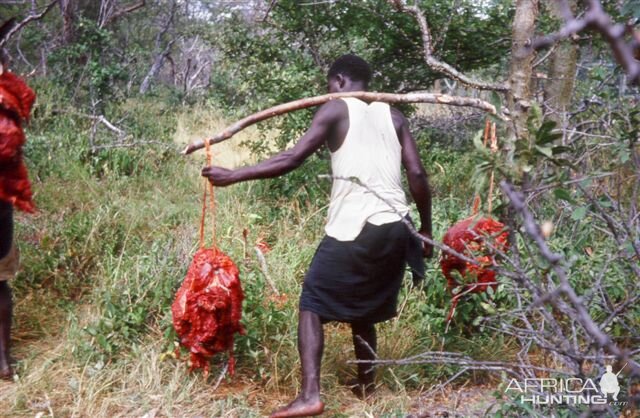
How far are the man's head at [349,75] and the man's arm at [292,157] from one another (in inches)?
9.1

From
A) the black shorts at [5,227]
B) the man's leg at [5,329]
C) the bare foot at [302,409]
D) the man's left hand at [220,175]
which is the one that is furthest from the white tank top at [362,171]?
the man's leg at [5,329]

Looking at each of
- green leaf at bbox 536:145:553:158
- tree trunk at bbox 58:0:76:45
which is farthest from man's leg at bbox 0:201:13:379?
tree trunk at bbox 58:0:76:45

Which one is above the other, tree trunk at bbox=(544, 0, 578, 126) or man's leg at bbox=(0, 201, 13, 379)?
tree trunk at bbox=(544, 0, 578, 126)

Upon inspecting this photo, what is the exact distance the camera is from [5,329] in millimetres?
3473

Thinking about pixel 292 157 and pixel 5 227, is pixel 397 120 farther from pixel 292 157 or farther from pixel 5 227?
pixel 5 227

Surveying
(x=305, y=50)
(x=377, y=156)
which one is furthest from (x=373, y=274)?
(x=305, y=50)

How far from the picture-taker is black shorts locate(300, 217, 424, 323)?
3.06 metres

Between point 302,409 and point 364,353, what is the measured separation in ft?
2.02

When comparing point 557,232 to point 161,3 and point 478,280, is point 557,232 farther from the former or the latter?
point 161,3

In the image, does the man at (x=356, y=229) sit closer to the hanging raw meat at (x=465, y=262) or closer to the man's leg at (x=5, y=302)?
the hanging raw meat at (x=465, y=262)

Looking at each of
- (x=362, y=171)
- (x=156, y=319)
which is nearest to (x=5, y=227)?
(x=156, y=319)

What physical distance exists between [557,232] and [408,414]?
6.03ft

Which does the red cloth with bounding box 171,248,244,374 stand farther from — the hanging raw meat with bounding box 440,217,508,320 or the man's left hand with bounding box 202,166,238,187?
the hanging raw meat with bounding box 440,217,508,320

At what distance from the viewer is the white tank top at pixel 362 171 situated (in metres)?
3.04
